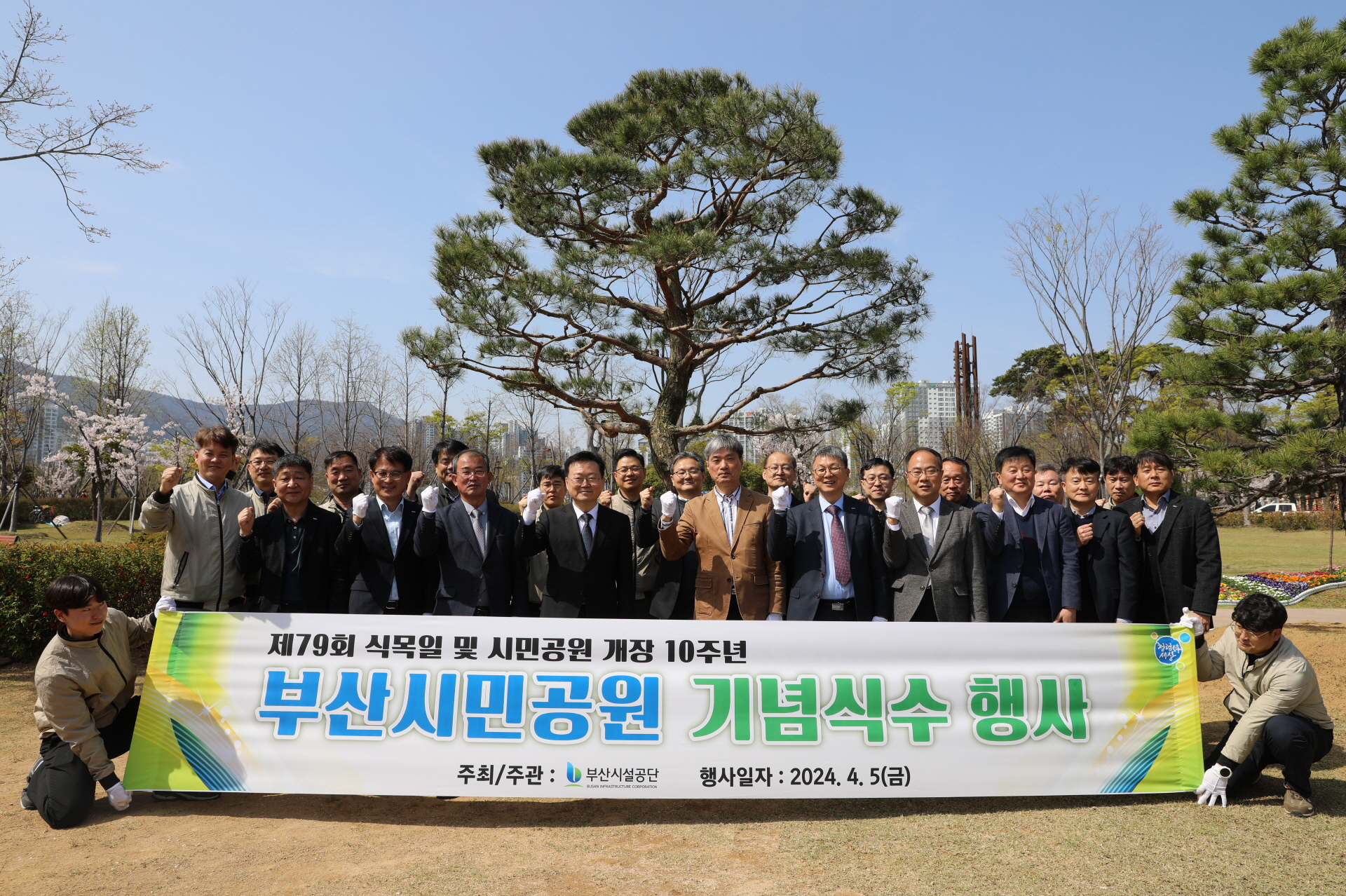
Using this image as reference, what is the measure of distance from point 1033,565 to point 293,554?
4041 mm

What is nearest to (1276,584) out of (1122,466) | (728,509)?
(1122,466)

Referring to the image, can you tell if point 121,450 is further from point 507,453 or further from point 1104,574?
point 1104,574

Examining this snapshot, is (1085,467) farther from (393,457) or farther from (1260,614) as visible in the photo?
(393,457)

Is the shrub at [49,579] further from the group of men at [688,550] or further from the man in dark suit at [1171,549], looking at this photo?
the man in dark suit at [1171,549]

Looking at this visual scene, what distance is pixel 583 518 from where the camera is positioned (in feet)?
14.0

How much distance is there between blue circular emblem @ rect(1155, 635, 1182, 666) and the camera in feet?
12.4

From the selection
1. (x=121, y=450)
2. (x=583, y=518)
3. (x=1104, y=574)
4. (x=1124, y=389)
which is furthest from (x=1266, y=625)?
(x=121, y=450)

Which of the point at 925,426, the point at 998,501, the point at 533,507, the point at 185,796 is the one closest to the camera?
the point at 185,796

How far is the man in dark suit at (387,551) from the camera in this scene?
411cm

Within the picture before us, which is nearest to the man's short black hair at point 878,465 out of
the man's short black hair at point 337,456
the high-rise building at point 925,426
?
the man's short black hair at point 337,456

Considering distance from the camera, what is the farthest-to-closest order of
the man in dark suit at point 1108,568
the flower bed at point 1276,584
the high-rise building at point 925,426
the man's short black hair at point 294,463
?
1. the high-rise building at point 925,426
2. the flower bed at point 1276,584
3. the man in dark suit at point 1108,568
4. the man's short black hair at point 294,463

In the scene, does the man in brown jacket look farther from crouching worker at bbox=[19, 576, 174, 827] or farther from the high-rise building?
the high-rise building

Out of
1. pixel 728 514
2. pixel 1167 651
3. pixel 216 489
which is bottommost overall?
pixel 1167 651

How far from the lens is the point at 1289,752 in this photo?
11.7 feet
